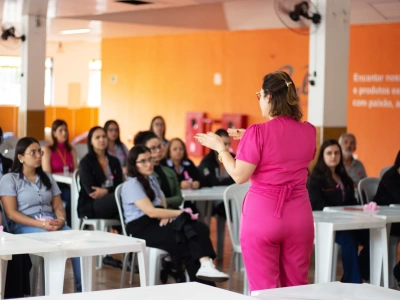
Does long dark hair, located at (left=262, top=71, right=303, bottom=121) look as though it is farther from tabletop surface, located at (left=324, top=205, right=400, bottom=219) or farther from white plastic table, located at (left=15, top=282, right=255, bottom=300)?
tabletop surface, located at (left=324, top=205, right=400, bottom=219)

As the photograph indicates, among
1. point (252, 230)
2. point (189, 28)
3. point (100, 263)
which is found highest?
point (189, 28)

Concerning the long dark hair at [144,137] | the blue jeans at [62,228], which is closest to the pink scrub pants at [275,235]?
the blue jeans at [62,228]

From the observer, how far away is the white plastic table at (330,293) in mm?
2990

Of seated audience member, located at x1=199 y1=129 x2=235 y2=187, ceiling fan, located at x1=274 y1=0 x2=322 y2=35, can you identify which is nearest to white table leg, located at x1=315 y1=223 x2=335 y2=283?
seated audience member, located at x1=199 y1=129 x2=235 y2=187

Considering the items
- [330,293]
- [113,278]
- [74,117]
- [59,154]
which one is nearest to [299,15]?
[59,154]

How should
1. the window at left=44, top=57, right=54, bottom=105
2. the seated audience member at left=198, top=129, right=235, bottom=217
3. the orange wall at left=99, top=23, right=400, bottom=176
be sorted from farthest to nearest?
the window at left=44, top=57, right=54, bottom=105
the orange wall at left=99, top=23, right=400, bottom=176
the seated audience member at left=198, top=129, right=235, bottom=217

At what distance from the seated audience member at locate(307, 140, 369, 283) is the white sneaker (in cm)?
112

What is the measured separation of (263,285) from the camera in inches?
159

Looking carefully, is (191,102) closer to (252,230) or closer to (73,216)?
(73,216)

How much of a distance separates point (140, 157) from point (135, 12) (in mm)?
8203

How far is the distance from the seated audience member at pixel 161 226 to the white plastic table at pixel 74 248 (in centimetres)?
104

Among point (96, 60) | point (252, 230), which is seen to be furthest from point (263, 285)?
point (96, 60)

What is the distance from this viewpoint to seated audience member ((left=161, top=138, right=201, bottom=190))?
25.4ft

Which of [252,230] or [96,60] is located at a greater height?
[96,60]
